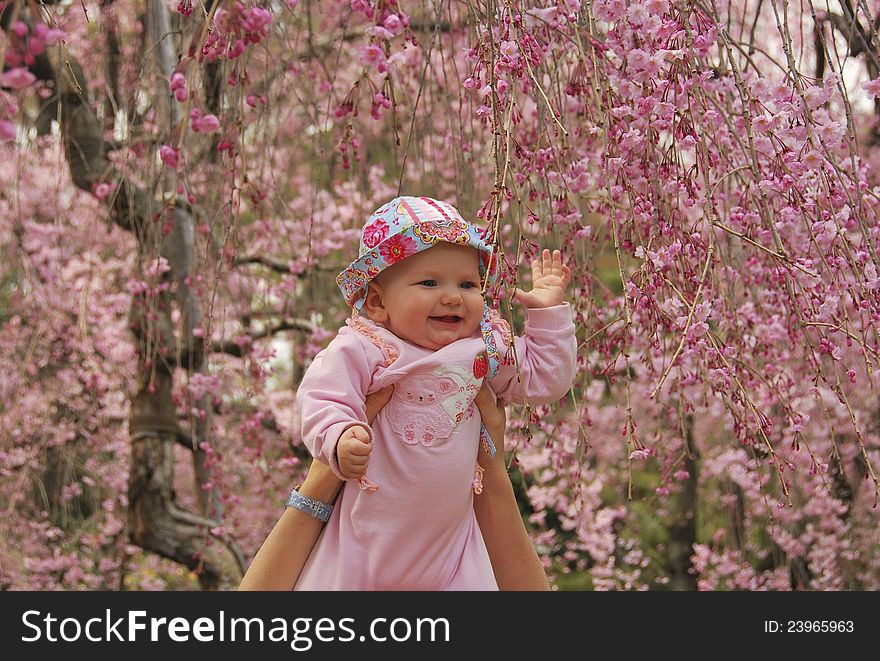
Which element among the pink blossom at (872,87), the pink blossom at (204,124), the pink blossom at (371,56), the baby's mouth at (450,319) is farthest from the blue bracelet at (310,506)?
the pink blossom at (872,87)

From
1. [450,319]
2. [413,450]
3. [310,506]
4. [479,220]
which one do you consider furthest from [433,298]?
[479,220]

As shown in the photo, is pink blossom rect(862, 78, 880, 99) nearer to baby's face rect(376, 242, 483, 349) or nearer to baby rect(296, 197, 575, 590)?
baby rect(296, 197, 575, 590)

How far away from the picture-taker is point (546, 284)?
1936mm

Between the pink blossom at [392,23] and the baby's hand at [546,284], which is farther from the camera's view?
the baby's hand at [546,284]

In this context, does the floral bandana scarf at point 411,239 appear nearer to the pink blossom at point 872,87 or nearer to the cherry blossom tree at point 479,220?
the cherry blossom tree at point 479,220

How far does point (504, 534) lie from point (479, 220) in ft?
5.73

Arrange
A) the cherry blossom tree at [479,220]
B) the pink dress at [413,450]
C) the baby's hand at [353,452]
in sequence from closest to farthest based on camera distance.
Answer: the baby's hand at [353,452] → the pink dress at [413,450] → the cherry blossom tree at [479,220]

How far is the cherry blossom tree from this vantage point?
1908 millimetres

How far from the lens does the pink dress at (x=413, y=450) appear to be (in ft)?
5.88

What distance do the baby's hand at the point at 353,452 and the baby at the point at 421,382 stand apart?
0.10m

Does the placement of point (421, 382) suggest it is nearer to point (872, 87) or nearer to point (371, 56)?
point (371, 56)

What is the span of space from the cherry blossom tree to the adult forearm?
0.16 metres
